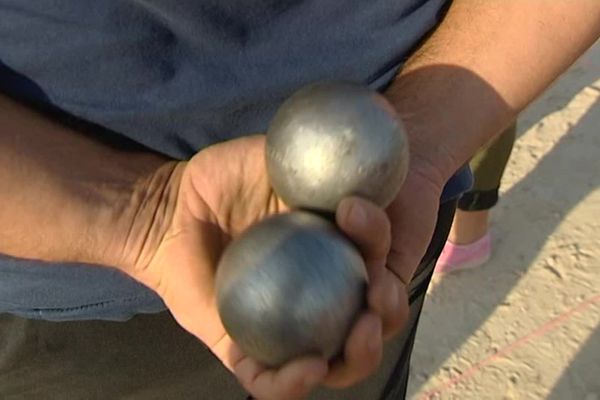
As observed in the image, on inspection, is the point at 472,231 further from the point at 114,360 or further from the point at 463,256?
the point at 114,360

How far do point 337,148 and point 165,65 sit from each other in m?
0.23

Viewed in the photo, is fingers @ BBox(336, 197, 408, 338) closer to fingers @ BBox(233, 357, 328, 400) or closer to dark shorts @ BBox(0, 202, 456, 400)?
fingers @ BBox(233, 357, 328, 400)

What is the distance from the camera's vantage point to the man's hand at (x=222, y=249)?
0.90 meters

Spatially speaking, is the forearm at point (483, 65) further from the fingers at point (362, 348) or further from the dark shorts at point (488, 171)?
the dark shorts at point (488, 171)

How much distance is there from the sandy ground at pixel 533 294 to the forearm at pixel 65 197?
3.86ft

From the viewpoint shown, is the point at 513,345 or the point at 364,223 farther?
the point at 513,345

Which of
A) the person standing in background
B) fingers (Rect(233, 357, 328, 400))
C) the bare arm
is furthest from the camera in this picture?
the person standing in background

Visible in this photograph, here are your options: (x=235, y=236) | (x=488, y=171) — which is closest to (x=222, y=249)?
(x=235, y=236)

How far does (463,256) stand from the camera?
2344 mm

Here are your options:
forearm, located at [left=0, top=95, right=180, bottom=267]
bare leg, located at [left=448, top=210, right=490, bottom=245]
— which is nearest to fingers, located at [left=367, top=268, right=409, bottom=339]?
forearm, located at [left=0, top=95, right=180, bottom=267]

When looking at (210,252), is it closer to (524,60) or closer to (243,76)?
(243,76)

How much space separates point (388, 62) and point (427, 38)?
72 mm

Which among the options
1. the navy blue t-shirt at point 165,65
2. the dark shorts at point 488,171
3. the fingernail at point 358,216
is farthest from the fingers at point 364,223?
Result: the dark shorts at point 488,171

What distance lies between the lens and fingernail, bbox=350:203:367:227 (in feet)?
2.94
